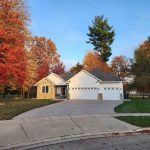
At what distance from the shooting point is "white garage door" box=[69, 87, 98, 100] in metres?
40.7

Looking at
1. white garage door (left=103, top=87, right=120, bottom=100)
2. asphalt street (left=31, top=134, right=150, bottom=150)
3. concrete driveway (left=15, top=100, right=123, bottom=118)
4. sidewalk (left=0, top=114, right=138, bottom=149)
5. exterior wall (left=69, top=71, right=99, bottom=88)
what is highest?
exterior wall (left=69, top=71, right=99, bottom=88)

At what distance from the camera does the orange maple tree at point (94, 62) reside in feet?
226

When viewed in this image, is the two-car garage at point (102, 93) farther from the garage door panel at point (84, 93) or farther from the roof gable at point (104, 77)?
the roof gable at point (104, 77)

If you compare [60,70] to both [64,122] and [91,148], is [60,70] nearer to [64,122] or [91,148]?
[64,122]

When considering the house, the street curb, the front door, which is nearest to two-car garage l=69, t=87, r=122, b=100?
the house

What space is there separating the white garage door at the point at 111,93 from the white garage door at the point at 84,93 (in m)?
1.31

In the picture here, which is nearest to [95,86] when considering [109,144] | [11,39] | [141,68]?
[141,68]

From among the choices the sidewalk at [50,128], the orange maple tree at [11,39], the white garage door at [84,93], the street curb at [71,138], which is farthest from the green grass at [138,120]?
the white garage door at [84,93]

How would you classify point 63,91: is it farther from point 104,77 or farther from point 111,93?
point 111,93

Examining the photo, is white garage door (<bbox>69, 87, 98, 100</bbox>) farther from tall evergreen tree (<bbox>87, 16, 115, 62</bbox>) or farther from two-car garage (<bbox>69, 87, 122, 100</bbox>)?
tall evergreen tree (<bbox>87, 16, 115, 62</bbox>)

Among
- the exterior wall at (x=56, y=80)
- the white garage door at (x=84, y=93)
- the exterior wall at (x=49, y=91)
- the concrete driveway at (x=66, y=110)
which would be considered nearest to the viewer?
the concrete driveway at (x=66, y=110)

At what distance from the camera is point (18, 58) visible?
2517 centimetres

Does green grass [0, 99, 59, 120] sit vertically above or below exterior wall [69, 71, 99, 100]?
below

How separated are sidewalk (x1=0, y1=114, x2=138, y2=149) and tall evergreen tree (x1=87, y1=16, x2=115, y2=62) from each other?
176 ft
